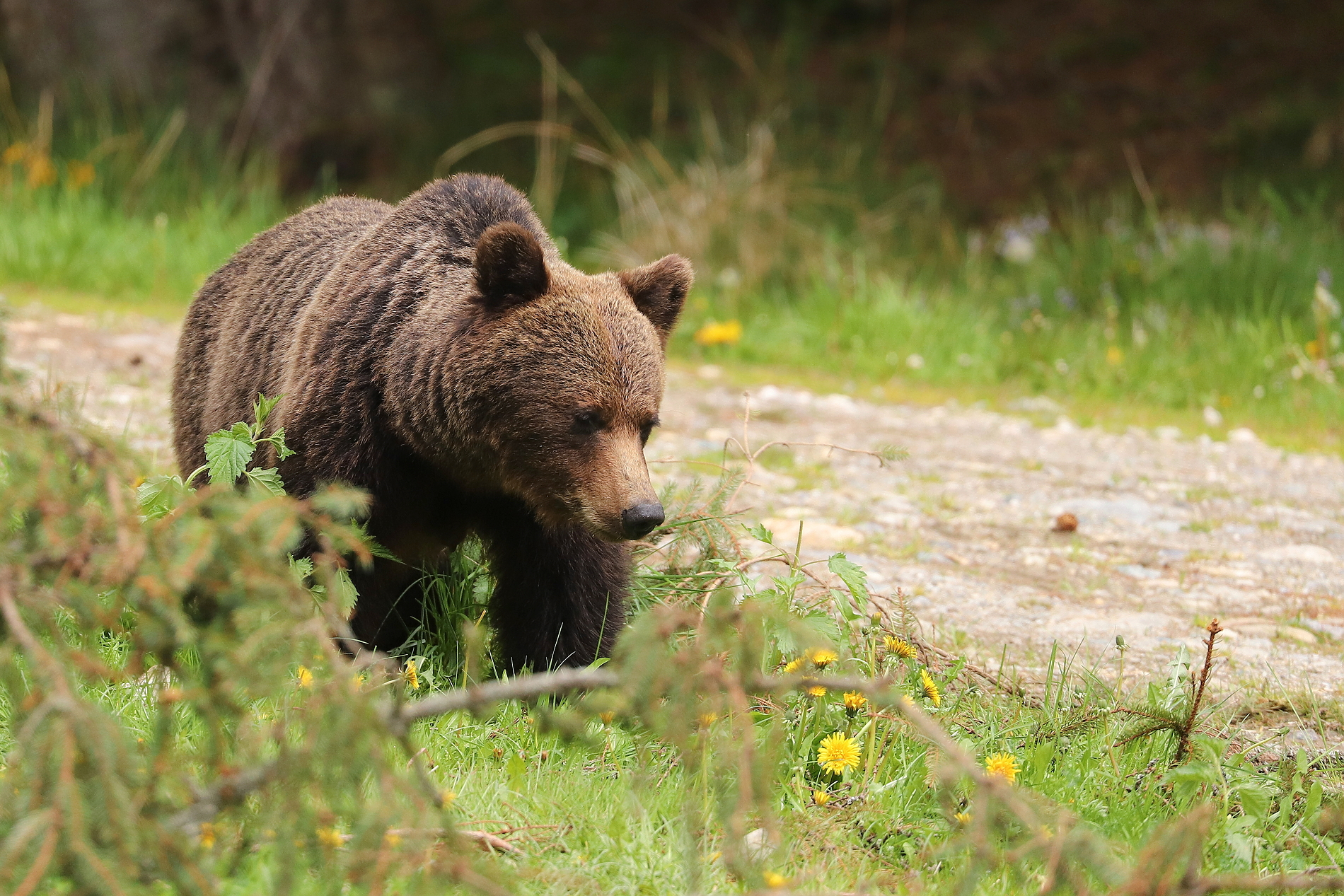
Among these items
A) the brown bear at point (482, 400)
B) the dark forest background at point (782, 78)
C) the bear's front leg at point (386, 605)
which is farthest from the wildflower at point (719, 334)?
the bear's front leg at point (386, 605)

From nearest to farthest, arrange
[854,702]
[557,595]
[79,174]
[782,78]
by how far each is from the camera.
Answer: [854,702]
[557,595]
[79,174]
[782,78]

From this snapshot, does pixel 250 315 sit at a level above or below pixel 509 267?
below

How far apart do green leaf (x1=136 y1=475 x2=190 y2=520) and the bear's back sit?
0.47 m

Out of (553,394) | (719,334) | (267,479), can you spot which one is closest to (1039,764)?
(553,394)

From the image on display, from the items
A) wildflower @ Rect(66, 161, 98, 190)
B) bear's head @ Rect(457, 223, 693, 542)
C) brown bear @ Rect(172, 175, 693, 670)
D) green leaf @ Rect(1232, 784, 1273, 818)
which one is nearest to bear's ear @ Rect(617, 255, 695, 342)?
brown bear @ Rect(172, 175, 693, 670)

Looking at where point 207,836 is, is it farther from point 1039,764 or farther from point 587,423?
point 1039,764

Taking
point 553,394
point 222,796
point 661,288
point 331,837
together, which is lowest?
point 331,837

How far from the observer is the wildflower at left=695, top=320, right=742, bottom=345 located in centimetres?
716

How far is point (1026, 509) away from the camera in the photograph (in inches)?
190

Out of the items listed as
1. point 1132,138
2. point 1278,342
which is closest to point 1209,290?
point 1278,342

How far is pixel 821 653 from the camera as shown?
9.27 feet

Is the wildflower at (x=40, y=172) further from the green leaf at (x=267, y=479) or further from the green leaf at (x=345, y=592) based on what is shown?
the green leaf at (x=345, y=592)

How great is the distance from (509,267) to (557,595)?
2.77 feet

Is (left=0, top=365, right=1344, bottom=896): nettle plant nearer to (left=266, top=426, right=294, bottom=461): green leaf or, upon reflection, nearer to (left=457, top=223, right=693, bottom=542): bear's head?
(left=266, top=426, right=294, bottom=461): green leaf
